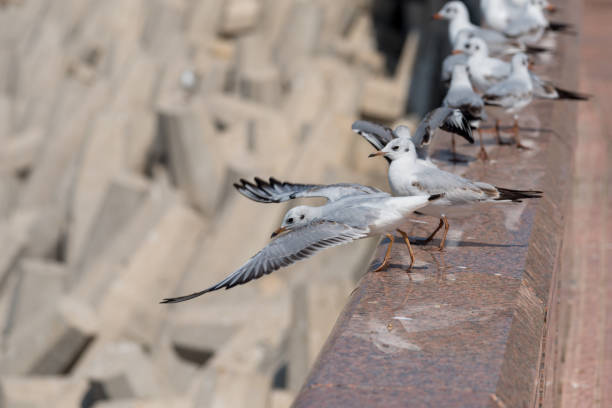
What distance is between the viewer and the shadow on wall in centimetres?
1220

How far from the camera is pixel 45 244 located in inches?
380

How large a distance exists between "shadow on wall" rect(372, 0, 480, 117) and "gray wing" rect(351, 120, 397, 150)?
5.49 metres

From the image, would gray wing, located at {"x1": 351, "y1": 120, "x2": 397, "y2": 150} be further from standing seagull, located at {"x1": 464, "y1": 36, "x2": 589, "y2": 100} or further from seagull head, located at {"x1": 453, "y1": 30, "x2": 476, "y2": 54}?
seagull head, located at {"x1": 453, "y1": 30, "x2": 476, "y2": 54}

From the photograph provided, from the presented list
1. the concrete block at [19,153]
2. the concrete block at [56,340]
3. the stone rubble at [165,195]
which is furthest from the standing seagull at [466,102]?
the concrete block at [19,153]

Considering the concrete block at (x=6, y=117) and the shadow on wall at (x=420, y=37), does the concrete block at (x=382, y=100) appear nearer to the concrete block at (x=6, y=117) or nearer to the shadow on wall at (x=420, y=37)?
the shadow on wall at (x=420, y=37)

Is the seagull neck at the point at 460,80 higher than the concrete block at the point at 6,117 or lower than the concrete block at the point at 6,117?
higher

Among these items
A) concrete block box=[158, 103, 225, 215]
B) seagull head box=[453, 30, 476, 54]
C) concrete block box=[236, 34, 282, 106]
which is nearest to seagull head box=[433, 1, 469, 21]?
seagull head box=[453, 30, 476, 54]

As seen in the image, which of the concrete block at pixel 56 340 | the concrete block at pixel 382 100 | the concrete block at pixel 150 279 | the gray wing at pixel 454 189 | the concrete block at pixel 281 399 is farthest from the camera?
the concrete block at pixel 382 100

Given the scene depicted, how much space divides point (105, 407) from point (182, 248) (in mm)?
3000

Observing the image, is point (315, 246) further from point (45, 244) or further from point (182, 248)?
point (45, 244)

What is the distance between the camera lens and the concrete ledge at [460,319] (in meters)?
1.99

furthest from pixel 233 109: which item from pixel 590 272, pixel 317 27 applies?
pixel 590 272

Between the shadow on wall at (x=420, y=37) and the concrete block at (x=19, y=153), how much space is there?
505 cm

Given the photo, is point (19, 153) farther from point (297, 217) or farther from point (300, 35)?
point (297, 217)
